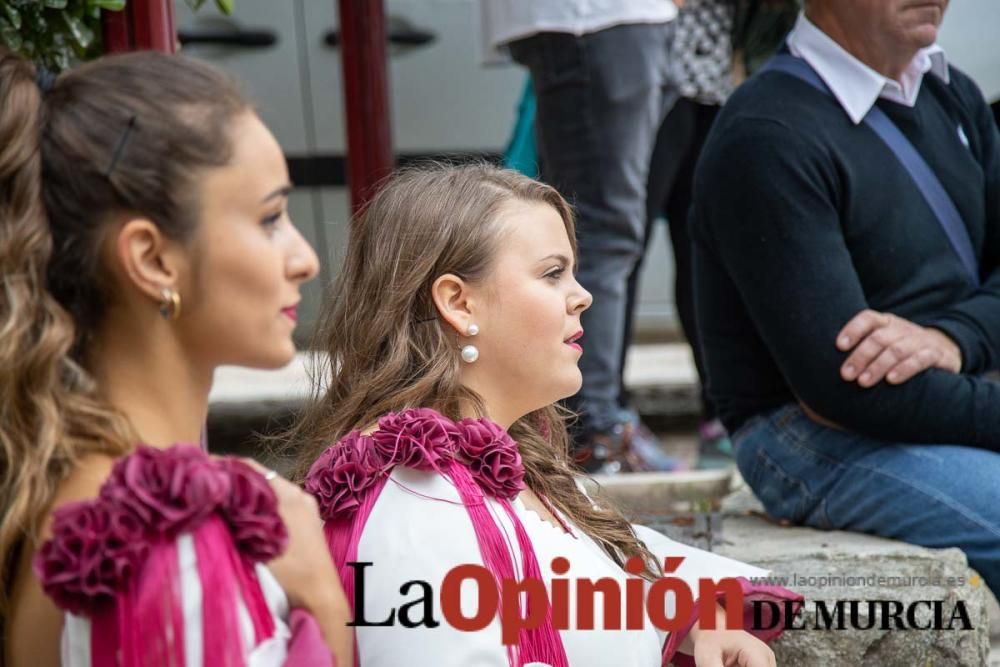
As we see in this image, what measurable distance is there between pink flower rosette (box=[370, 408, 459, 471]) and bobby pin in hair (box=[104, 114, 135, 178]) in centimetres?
55

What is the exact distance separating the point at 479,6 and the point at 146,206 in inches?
92.1

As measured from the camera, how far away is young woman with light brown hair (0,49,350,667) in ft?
4.54

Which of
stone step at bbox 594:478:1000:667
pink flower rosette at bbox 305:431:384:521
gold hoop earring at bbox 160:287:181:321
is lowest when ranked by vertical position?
stone step at bbox 594:478:1000:667

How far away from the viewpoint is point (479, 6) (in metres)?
3.69

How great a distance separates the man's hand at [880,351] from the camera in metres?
2.70

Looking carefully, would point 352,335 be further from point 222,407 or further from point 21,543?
point 222,407

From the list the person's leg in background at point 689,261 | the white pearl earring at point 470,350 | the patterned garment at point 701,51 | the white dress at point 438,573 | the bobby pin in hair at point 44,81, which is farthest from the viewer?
the person's leg in background at point 689,261

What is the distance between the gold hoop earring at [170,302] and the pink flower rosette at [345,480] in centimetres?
42

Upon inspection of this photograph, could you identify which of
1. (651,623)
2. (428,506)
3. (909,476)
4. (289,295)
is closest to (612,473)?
(909,476)

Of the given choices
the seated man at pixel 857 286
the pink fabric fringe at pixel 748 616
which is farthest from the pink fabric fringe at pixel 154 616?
the seated man at pixel 857 286

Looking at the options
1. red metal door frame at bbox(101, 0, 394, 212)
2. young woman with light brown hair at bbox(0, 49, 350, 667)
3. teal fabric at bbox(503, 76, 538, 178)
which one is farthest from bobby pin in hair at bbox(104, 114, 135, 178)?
teal fabric at bbox(503, 76, 538, 178)

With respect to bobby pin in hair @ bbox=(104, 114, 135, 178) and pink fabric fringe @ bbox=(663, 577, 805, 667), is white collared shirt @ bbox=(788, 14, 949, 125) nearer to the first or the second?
pink fabric fringe @ bbox=(663, 577, 805, 667)

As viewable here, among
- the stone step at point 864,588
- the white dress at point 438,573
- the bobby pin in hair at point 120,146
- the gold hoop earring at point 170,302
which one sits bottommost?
the stone step at point 864,588

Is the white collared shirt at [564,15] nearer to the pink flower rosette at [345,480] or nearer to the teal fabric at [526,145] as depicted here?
the teal fabric at [526,145]
